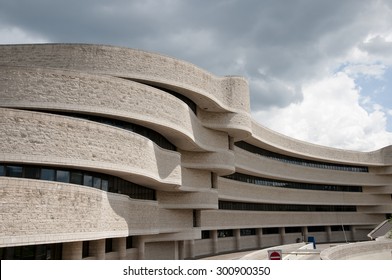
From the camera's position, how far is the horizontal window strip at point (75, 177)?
61.6 feet

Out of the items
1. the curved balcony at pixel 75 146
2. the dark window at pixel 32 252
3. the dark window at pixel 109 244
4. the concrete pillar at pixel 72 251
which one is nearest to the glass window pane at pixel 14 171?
the curved balcony at pixel 75 146

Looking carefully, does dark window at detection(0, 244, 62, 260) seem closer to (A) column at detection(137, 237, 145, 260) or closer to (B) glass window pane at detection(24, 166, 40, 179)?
(B) glass window pane at detection(24, 166, 40, 179)

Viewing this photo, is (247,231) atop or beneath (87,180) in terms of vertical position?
beneath

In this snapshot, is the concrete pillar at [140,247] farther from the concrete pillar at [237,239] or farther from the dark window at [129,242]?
the concrete pillar at [237,239]

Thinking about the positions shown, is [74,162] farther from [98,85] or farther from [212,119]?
[212,119]

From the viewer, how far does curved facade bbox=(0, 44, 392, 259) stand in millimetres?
17859

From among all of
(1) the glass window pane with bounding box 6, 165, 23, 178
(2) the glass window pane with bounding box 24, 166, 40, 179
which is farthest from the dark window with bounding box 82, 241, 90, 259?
(1) the glass window pane with bounding box 6, 165, 23, 178

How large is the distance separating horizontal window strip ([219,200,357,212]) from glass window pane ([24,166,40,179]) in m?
26.3

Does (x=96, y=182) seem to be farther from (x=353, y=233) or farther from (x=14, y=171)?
(x=353, y=233)

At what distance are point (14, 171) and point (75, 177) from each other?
10.9 feet

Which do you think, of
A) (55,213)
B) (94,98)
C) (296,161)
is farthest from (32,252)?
(296,161)

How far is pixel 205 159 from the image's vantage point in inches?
1328

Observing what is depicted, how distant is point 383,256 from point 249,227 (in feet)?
56.1

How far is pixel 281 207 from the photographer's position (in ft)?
176
